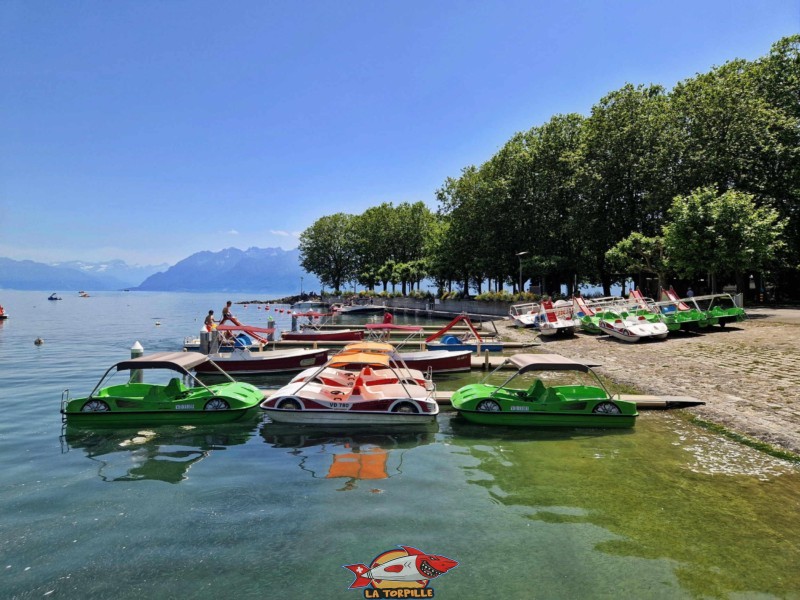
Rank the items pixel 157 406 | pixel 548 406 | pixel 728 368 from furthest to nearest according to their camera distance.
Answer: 1. pixel 728 368
2. pixel 157 406
3. pixel 548 406

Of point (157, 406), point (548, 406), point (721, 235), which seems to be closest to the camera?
point (548, 406)

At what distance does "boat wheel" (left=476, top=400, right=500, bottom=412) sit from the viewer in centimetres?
1265

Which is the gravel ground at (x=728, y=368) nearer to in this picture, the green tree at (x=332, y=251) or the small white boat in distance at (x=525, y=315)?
the small white boat in distance at (x=525, y=315)

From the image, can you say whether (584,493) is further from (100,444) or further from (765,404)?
(100,444)

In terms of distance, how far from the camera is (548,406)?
1246cm

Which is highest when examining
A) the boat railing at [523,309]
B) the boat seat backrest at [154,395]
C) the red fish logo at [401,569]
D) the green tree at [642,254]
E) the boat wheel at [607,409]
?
the green tree at [642,254]

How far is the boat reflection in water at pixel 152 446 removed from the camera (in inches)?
380

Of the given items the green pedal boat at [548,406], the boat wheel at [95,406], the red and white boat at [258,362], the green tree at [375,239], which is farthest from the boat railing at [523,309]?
the green tree at [375,239]

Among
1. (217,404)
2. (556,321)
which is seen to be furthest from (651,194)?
(217,404)

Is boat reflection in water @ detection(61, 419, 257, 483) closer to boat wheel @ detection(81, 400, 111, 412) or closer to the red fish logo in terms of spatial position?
boat wheel @ detection(81, 400, 111, 412)

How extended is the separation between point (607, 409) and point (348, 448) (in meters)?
6.74

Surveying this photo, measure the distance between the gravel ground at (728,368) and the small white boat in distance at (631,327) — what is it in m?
0.46

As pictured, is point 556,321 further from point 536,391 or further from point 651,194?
point 651,194

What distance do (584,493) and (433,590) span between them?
400 cm
